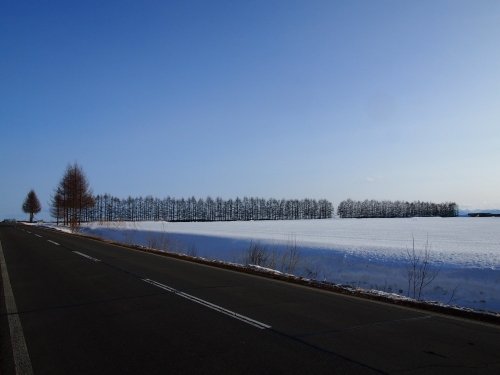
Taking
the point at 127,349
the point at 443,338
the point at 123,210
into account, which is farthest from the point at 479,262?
the point at 123,210

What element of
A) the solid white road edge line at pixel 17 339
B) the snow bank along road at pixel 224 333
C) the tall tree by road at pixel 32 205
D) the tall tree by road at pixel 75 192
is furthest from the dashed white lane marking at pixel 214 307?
the tall tree by road at pixel 32 205

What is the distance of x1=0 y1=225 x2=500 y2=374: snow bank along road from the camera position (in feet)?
18.1

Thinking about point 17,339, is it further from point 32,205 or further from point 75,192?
point 32,205

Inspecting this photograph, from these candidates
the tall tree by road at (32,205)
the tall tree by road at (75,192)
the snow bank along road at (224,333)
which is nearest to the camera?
the snow bank along road at (224,333)

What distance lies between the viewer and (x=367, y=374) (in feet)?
16.7

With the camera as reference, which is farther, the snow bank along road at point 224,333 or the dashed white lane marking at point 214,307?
the dashed white lane marking at point 214,307

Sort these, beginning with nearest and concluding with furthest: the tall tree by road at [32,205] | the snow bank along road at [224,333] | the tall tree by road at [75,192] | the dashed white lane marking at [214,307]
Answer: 1. the snow bank along road at [224,333]
2. the dashed white lane marking at [214,307]
3. the tall tree by road at [75,192]
4. the tall tree by road at [32,205]

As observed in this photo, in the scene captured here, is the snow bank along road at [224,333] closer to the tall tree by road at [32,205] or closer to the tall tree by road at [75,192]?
the tall tree by road at [75,192]

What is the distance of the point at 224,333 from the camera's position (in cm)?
696

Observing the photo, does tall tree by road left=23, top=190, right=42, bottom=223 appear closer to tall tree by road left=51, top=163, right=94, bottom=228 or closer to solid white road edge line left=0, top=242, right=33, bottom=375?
tall tree by road left=51, top=163, right=94, bottom=228

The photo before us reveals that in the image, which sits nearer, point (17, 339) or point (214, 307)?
point (17, 339)

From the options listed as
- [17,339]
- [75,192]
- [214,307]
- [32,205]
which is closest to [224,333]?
[214,307]

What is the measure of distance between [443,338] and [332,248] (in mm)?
22340

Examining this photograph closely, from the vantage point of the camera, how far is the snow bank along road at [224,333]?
5.52 m
